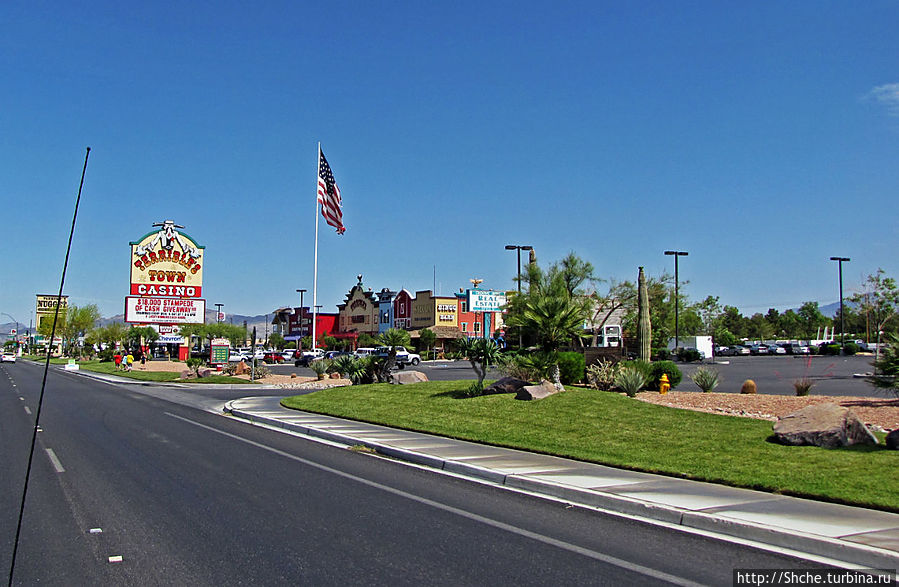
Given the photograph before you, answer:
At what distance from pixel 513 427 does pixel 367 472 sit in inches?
→ 186

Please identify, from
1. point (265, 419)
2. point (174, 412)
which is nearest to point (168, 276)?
point (174, 412)

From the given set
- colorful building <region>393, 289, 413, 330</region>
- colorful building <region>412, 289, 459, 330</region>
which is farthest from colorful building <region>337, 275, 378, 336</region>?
colorful building <region>412, 289, 459, 330</region>

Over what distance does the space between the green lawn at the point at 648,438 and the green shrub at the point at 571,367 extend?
3158mm

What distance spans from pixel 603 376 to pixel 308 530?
48.2ft

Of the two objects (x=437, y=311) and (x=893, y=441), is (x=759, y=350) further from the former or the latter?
(x=893, y=441)

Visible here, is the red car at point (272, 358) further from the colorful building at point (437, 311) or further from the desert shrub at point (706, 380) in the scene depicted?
the desert shrub at point (706, 380)

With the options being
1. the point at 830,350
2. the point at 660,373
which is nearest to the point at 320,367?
the point at 660,373

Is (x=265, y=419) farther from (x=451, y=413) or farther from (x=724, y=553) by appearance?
(x=724, y=553)

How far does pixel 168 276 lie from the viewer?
47.9 metres

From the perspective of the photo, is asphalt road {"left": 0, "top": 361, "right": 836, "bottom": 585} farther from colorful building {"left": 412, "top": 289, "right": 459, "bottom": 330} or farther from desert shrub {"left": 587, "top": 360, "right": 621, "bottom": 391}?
colorful building {"left": 412, "top": 289, "right": 459, "bottom": 330}

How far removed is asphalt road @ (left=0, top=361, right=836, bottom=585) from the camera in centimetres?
634

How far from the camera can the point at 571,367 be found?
22.6 metres

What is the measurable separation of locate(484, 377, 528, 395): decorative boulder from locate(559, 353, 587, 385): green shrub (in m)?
2.64

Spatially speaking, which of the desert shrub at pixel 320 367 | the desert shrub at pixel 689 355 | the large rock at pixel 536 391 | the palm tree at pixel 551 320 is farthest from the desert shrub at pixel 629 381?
the desert shrub at pixel 689 355
